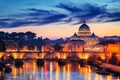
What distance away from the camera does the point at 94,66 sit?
2584 inches

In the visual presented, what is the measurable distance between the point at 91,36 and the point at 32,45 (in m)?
23.8

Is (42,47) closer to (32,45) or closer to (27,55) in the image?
(32,45)

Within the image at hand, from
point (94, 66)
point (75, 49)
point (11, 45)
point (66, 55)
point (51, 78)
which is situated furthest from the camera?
point (75, 49)

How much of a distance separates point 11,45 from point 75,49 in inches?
608

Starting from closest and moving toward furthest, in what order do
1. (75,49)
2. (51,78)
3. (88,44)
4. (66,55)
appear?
(51,78), (66,55), (75,49), (88,44)

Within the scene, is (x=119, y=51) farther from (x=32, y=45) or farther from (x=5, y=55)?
(x=32, y=45)

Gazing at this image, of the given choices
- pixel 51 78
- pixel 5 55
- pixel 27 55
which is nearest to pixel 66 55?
pixel 27 55

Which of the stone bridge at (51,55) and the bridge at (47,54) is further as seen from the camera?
the bridge at (47,54)

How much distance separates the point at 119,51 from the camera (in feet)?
224

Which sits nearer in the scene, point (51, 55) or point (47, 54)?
point (47, 54)

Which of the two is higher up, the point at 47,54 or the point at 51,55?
the point at 47,54

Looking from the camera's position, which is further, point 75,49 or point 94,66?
point 75,49

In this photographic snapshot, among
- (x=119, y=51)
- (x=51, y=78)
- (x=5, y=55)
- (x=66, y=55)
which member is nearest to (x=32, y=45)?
(x=66, y=55)

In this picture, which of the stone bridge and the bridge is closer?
the stone bridge
